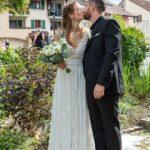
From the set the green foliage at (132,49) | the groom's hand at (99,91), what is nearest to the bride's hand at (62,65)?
the groom's hand at (99,91)

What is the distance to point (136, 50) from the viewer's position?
11555 mm

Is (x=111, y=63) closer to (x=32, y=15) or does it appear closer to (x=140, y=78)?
(x=140, y=78)

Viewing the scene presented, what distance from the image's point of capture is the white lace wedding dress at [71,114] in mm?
5609

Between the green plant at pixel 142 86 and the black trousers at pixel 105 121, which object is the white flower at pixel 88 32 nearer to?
the black trousers at pixel 105 121

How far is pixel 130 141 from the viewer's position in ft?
23.0

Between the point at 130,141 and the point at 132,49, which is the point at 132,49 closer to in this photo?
the point at 132,49

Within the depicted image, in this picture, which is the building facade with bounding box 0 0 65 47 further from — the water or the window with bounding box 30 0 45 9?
the water

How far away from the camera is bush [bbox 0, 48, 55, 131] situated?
21.0 feet

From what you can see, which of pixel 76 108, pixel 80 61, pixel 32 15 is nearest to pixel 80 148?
pixel 76 108

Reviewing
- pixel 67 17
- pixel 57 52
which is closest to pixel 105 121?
pixel 57 52

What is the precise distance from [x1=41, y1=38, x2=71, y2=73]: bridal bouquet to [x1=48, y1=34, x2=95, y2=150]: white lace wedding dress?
0.32 feet

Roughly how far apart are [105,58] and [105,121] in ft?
2.29

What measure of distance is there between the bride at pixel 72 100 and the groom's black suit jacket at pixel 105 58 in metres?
0.32

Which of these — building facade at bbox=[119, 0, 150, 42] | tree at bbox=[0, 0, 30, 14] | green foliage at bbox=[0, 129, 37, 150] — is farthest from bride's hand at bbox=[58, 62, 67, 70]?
building facade at bbox=[119, 0, 150, 42]
